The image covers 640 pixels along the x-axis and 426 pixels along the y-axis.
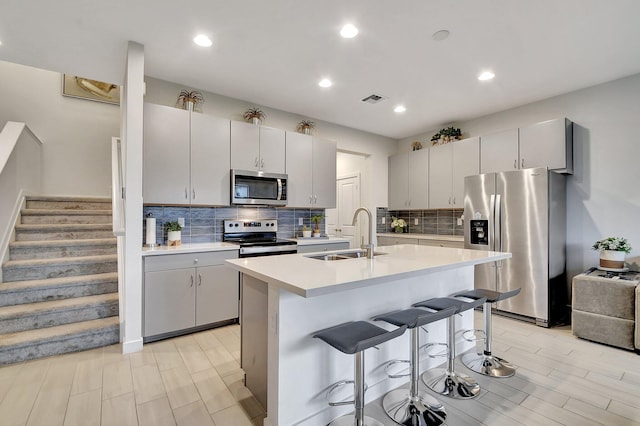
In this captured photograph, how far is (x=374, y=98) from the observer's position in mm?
3875

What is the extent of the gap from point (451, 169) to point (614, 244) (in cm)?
209

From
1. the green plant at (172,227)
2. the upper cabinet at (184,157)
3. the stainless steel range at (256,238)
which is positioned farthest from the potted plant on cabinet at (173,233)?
the stainless steel range at (256,238)

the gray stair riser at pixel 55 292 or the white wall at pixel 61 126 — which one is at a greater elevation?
the white wall at pixel 61 126

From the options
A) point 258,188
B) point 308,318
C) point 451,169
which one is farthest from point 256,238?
point 451,169

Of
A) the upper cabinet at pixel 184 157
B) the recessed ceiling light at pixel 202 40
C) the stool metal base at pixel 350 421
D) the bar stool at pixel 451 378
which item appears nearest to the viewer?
the stool metal base at pixel 350 421

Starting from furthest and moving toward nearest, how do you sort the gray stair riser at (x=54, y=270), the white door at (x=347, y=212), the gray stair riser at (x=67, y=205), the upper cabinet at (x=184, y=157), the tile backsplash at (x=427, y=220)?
the white door at (x=347, y=212) < the tile backsplash at (x=427, y=220) < the gray stair riser at (x=67, y=205) < the upper cabinet at (x=184, y=157) < the gray stair riser at (x=54, y=270)

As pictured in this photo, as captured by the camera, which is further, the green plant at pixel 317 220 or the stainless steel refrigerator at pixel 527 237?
the green plant at pixel 317 220

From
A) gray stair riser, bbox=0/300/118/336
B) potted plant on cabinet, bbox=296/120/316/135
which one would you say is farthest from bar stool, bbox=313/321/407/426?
potted plant on cabinet, bbox=296/120/316/135

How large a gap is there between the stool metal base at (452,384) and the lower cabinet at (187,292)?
1971 mm

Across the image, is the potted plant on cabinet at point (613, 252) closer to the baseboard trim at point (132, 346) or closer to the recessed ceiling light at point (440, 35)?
the recessed ceiling light at point (440, 35)

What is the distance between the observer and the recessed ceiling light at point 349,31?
242 cm

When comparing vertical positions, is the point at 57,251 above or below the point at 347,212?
below

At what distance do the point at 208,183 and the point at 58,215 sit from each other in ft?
7.43

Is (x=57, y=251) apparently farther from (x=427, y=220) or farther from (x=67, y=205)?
(x=427, y=220)
